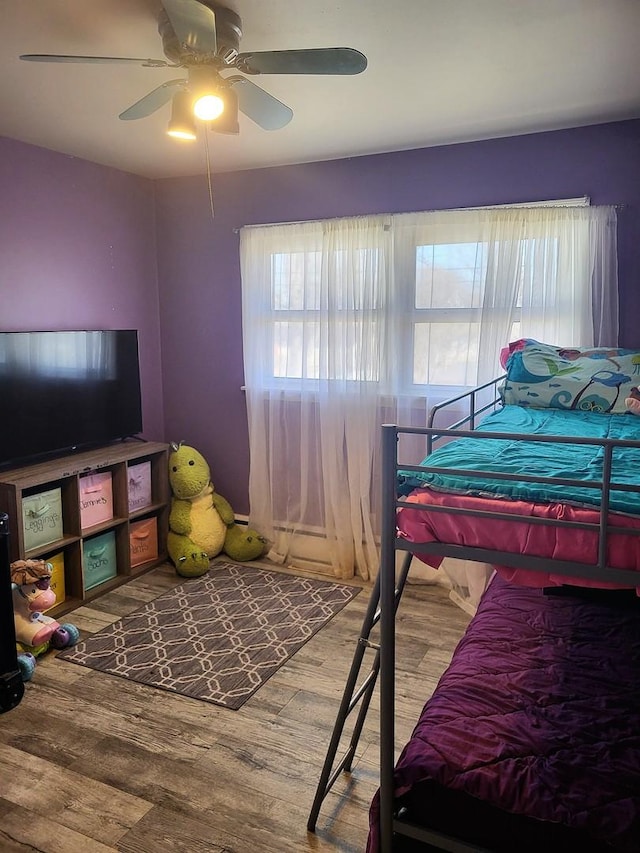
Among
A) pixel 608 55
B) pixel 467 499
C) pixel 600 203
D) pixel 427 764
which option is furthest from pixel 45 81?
pixel 427 764

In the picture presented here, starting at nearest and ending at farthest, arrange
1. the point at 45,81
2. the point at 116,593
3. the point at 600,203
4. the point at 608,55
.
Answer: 1. the point at 608,55
2. the point at 45,81
3. the point at 600,203
4. the point at 116,593

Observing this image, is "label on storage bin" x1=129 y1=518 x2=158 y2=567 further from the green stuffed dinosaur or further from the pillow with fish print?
the pillow with fish print

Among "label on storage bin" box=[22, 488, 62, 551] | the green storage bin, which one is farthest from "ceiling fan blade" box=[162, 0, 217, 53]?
the green storage bin

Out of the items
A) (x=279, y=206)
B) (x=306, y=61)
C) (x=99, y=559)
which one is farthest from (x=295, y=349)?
(x=306, y=61)

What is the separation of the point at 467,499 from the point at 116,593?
2.77 m

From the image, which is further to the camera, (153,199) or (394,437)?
(153,199)

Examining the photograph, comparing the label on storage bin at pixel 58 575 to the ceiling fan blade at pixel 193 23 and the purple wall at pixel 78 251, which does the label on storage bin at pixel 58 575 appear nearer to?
the purple wall at pixel 78 251

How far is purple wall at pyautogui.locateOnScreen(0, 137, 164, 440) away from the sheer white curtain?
0.76 meters

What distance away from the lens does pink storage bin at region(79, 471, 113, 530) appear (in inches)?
140

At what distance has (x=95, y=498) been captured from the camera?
3650 millimetres

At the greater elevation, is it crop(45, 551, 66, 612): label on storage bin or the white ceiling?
the white ceiling

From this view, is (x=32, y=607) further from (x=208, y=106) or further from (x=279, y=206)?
(x=279, y=206)

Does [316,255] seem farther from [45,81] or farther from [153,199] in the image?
[45,81]

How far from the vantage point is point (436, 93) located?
2.72 metres
